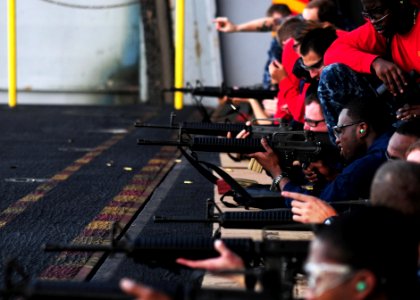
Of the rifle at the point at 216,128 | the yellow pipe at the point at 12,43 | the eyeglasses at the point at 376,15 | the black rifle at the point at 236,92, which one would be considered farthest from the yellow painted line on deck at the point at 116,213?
the yellow pipe at the point at 12,43

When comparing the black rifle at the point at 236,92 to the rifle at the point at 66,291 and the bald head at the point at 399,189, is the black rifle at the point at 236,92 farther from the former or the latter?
the rifle at the point at 66,291

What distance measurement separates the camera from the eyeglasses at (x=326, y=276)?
2.81 meters

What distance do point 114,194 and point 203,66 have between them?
8344mm

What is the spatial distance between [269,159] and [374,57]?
89cm

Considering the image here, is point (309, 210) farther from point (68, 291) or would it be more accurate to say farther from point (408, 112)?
point (408, 112)

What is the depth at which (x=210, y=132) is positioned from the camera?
27.7ft

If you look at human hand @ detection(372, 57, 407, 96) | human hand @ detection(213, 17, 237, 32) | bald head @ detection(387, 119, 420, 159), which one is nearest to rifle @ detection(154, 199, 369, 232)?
bald head @ detection(387, 119, 420, 159)

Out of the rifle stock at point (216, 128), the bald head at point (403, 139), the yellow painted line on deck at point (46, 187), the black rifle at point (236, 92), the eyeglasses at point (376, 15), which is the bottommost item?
the yellow painted line on deck at point (46, 187)

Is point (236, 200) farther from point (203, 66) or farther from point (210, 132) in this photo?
point (203, 66)

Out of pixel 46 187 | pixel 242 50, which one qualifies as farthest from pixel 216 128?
pixel 242 50

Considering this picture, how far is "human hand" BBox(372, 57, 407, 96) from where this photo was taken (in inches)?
254

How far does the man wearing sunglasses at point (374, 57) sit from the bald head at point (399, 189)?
113 inches

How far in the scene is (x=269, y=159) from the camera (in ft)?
21.9

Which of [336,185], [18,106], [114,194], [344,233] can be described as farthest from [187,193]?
[18,106]
